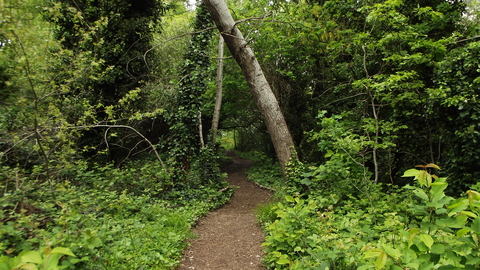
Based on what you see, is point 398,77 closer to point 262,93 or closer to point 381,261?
point 262,93

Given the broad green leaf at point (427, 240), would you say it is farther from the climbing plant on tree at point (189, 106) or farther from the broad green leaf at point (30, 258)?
the climbing plant on tree at point (189, 106)

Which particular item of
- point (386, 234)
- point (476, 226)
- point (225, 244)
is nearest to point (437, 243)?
point (476, 226)

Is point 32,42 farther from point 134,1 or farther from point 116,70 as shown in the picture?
point 134,1

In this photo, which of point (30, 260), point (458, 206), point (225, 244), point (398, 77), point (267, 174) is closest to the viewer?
point (30, 260)

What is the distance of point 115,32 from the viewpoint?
900 cm

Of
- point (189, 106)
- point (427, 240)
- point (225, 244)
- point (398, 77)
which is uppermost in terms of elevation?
point (398, 77)

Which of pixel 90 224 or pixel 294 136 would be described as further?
pixel 294 136

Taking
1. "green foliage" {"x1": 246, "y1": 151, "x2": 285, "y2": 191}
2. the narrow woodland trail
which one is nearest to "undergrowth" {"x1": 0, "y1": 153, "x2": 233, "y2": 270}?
the narrow woodland trail

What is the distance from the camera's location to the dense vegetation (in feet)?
7.69

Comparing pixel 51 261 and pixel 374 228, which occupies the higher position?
pixel 51 261

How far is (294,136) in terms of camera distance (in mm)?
12117

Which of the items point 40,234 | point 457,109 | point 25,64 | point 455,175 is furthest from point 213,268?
point 457,109

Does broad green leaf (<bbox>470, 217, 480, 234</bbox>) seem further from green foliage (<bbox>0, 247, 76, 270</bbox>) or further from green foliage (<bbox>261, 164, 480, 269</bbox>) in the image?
green foliage (<bbox>0, 247, 76, 270</bbox>)

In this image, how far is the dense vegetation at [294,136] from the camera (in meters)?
2.34
